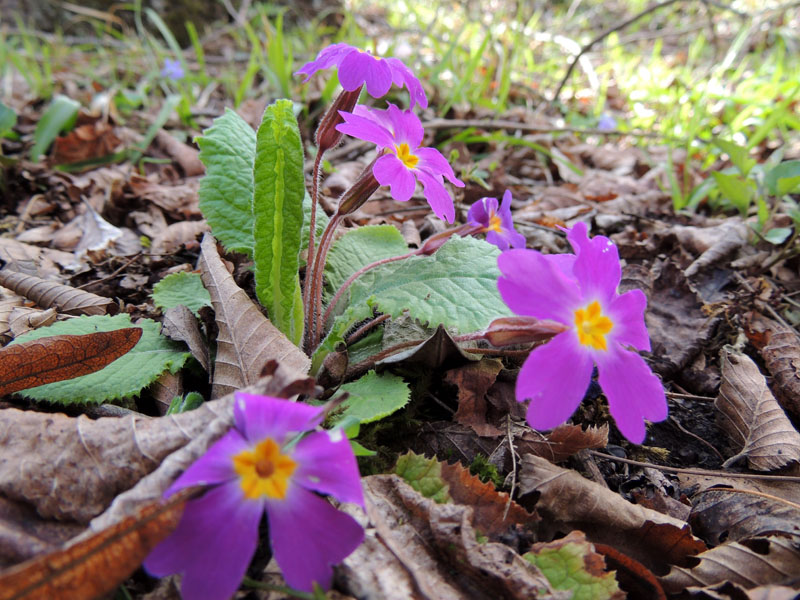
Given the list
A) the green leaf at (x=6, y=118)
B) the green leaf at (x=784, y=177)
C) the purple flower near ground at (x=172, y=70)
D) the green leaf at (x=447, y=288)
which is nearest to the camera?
the green leaf at (x=447, y=288)

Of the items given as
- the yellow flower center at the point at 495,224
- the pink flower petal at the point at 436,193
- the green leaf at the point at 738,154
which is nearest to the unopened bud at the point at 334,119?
the pink flower petal at the point at 436,193

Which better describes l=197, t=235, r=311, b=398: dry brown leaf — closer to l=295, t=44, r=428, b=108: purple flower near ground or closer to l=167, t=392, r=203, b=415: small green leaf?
l=167, t=392, r=203, b=415: small green leaf

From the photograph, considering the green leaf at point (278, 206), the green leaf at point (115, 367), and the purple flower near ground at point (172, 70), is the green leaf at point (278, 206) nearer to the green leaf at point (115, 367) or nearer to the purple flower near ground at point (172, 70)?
the green leaf at point (115, 367)

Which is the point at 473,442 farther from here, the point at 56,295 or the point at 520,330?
the point at 56,295

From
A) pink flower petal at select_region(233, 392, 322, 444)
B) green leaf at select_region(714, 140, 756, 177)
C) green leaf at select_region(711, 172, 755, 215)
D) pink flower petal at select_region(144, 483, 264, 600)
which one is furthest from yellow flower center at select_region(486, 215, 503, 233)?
A: green leaf at select_region(714, 140, 756, 177)

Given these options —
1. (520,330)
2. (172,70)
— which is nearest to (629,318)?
(520,330)
